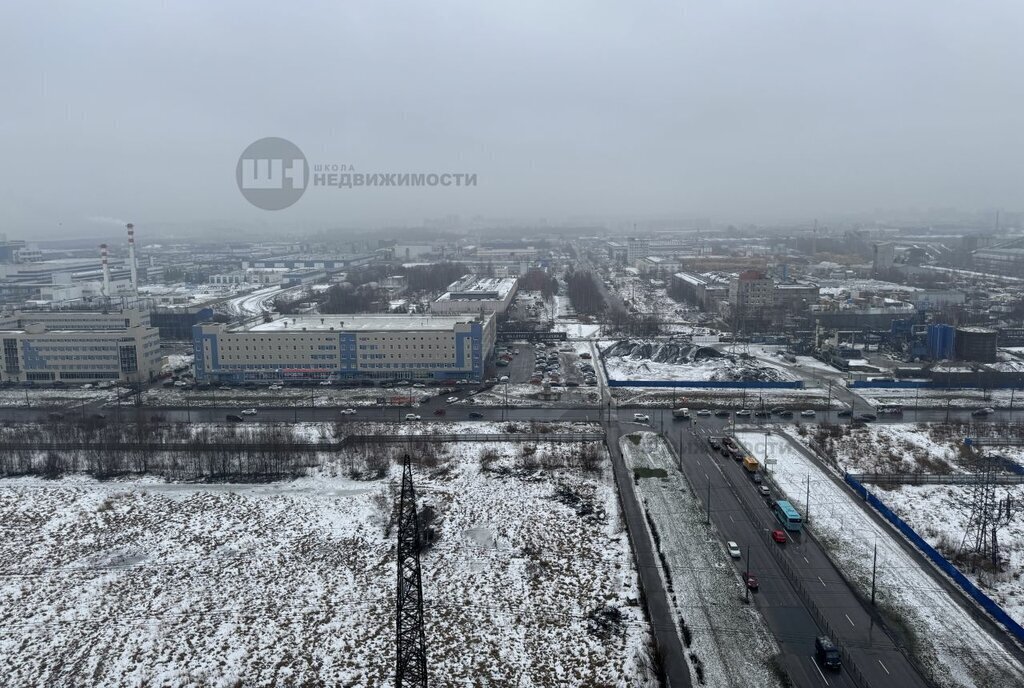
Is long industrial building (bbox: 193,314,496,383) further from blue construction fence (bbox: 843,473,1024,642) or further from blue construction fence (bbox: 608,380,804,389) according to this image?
blue construction fence (bbox: 843,473,1024,642)

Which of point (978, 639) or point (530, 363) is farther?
point (530, 363)

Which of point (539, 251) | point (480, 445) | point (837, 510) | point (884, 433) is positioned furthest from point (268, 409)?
point (539, 251)

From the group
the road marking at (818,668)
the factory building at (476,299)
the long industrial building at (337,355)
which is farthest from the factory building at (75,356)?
the road marking at (818,668)

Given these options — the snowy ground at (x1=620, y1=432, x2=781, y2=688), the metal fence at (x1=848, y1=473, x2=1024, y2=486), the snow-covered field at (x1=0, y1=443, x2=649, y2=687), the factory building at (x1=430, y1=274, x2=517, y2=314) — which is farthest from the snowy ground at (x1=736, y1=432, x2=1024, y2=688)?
the factory building at (x1=430, y1=274, x2=517, y2=314)

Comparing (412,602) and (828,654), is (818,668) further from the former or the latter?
(412,602)

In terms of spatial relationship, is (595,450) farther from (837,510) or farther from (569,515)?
(837,510)

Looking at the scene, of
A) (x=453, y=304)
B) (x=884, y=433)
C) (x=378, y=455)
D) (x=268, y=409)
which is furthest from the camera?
(x=453, y=304)

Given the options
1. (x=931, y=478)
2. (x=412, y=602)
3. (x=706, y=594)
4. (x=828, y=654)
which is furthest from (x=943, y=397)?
(x=412, y=602)
